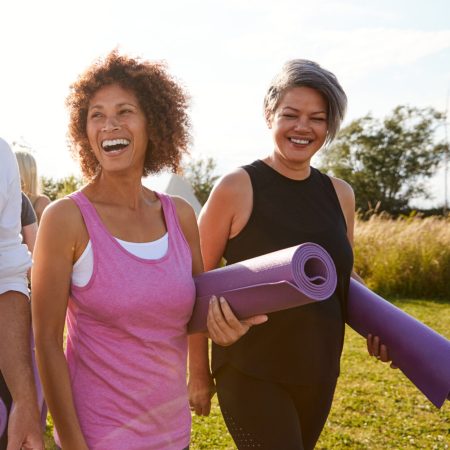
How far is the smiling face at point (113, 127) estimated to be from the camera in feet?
5.82

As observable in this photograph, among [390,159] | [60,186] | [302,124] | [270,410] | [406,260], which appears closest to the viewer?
[270,410]

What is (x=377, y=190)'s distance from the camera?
42.0 m

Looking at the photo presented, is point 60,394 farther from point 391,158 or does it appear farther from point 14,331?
point 391,158

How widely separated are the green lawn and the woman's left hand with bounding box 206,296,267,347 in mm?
3064

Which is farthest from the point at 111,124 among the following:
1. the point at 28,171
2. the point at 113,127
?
the point at 28,171

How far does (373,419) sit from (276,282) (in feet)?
13.5

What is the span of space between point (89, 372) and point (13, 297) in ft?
0.94

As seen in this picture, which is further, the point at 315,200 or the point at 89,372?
the point at 315,200

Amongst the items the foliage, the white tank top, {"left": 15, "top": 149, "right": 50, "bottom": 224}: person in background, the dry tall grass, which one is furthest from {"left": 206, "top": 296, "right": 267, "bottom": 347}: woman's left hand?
the dry tall grass

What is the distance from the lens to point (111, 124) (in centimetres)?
176

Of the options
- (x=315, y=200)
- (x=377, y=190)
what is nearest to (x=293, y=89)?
(x=315, y=200)

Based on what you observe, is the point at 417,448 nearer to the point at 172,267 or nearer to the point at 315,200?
the point at 315,200

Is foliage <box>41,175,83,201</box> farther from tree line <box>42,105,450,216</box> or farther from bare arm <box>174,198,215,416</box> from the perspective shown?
tree line <box>42,105,450,216</box>

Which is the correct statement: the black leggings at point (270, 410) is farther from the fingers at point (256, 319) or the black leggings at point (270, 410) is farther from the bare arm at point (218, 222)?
the fingers at point (256, 319)
